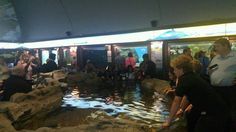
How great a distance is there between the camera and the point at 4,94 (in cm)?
827

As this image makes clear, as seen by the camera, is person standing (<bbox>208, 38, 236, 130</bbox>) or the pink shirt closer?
→ person standing (<bbox>208, 38, 236, 130</bbox>)

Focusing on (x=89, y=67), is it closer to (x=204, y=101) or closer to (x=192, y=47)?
(x=192, y=47)

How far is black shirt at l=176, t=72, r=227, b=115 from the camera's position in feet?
13.5

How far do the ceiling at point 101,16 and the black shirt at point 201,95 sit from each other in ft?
33.8

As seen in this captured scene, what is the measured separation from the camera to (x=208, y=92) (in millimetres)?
4141

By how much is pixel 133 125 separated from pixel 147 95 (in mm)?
6677

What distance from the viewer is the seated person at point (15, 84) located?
25.8 ft

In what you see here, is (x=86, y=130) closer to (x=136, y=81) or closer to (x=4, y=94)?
(x=4, y=94)

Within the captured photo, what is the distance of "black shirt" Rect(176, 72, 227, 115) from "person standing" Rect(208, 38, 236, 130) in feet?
2.26

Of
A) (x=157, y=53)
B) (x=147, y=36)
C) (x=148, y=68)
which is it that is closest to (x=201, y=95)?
(x=148, y=68)

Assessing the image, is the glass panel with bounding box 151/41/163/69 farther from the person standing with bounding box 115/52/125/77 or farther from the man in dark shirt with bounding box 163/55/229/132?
the man in dark shirt with bounding box 163/55/229/132

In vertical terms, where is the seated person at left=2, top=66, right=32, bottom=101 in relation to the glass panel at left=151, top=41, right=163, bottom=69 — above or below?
below

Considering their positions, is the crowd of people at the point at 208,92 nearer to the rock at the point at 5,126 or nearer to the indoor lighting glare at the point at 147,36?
the rock at the point at 5,126

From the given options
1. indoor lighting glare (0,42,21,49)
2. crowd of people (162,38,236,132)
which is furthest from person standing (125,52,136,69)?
crowd of people (162,38,236,132)
